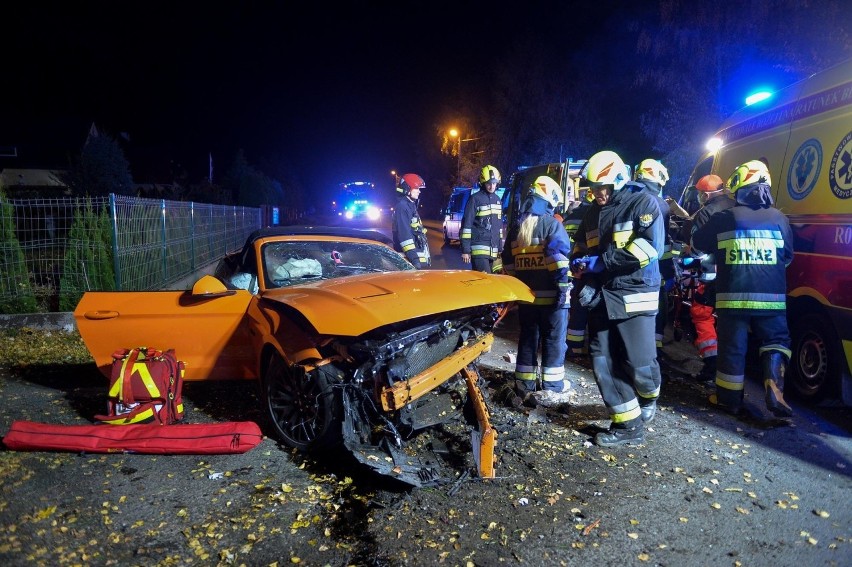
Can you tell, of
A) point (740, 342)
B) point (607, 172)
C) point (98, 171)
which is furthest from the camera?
point (98, 171)

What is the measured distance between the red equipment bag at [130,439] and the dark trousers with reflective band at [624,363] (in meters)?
2.54

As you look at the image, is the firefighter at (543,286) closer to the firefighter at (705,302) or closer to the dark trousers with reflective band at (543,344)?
the dark trousers with reflective band at (543,344)

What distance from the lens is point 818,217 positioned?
4.72 m

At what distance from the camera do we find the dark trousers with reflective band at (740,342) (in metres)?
4.60

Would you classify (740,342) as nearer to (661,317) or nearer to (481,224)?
(661,317)

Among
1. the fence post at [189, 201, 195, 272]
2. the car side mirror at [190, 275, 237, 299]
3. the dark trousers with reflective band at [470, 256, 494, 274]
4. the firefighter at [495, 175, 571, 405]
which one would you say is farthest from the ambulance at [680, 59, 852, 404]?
the fence post at [189, 201, 195, 272]

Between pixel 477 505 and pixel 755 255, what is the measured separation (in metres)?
3.18

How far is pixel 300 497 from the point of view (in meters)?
3.25

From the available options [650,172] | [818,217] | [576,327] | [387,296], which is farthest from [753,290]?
[387,296]

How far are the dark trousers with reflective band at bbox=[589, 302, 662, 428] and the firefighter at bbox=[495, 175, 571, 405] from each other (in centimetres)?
67

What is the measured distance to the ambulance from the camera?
4383mm

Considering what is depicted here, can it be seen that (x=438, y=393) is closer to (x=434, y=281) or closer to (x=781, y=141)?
(x=434, y=281)

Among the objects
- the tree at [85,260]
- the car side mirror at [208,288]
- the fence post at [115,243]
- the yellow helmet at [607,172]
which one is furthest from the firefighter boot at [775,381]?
the tree at [85,260]

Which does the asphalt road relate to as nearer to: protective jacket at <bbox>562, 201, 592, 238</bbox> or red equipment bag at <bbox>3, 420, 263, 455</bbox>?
red equipment bag at <bbox>3, 420, 263, 455</bbox>
